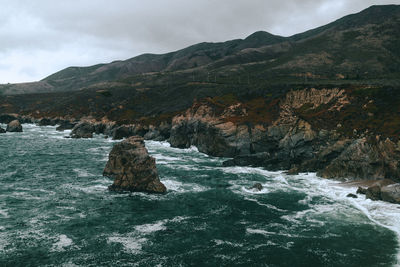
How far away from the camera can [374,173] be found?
52.7 meters

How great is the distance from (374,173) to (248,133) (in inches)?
1423

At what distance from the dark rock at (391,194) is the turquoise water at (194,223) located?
2295 millimetres

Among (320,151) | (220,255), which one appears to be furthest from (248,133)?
(220,255)

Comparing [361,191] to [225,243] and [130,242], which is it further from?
[130,242]

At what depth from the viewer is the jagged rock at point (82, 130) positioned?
12625cm

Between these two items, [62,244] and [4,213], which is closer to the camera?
[62,244]

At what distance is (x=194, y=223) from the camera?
36.8 metres

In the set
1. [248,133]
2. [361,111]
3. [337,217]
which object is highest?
[361,111]

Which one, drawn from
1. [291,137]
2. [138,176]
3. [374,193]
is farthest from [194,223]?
[291,137]

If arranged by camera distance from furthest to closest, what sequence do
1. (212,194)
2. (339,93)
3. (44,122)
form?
(44,122), (339,93), (212,194)

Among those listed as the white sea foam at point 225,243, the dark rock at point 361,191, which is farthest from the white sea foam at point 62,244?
the dark rock at point 361,191

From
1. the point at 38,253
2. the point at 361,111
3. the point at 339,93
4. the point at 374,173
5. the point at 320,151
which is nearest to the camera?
the point at 38,253

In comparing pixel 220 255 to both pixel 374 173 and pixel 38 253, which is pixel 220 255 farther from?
pixel 374 173

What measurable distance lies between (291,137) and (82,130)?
335 feet
